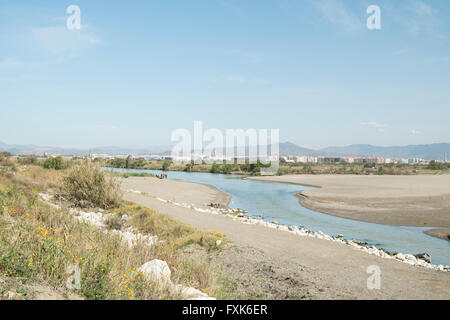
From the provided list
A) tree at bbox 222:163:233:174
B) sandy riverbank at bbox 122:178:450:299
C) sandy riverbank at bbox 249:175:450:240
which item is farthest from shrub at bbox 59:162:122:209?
tree at bbox 222:163:233:174

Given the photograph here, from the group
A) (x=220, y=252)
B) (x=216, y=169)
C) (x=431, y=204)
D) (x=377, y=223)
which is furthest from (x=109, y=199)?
(x=216, y=169)

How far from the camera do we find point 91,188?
14.9 m

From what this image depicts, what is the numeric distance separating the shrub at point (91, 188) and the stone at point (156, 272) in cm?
1020

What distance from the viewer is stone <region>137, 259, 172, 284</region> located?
474cm

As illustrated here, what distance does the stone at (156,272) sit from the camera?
4.74 meters

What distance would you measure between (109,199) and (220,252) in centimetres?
798

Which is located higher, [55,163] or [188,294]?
[55,163]

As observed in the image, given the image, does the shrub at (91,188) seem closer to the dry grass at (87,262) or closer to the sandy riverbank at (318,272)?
the sandy riverbank at (318,272)

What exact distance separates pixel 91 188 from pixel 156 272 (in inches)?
436

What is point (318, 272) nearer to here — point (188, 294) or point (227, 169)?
point (188, 294)

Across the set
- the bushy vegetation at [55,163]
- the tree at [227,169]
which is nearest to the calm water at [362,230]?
the bushy vegetation at [55,163]

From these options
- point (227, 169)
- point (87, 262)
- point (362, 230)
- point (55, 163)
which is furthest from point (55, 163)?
point (227, 169)

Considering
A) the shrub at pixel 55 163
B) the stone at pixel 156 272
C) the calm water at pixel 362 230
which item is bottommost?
the calm water at pixel 362 230

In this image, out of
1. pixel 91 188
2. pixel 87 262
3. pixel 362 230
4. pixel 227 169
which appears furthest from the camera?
pixel 227 169
